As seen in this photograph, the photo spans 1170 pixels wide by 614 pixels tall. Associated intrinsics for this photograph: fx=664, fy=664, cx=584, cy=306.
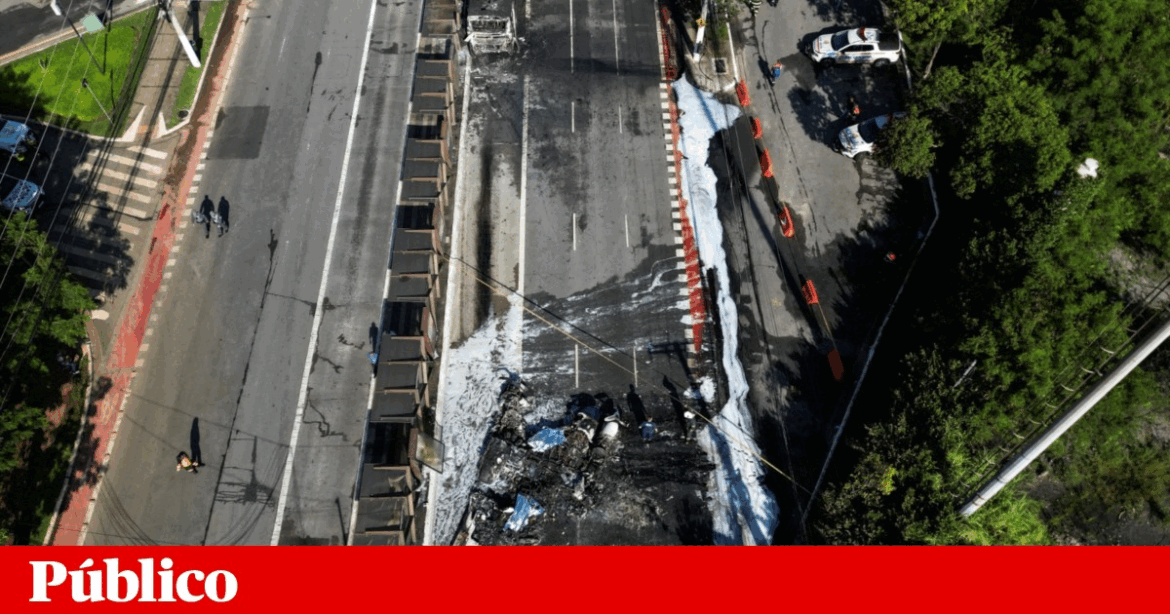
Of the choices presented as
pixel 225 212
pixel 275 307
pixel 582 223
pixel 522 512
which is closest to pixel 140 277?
pixel 225 212

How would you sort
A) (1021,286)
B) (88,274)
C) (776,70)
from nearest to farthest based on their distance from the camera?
(1021,286) → (88,274) → (776,70)

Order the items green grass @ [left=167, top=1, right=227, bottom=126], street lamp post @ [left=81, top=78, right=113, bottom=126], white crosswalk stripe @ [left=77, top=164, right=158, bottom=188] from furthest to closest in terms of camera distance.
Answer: green grass @ [left=167, top=1, right=227, bottom=126], street lamp post @ [left=81, top=78, right=113, bottom=126], white crosswalk stripe @ [left=77, top=164, right=158, bottom=188]

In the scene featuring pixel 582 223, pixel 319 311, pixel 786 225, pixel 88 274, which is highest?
pixel 582 223

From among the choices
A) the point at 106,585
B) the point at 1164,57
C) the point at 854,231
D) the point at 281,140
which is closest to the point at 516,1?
the point at 281,140

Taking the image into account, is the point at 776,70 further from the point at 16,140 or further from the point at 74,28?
the point at 16,140

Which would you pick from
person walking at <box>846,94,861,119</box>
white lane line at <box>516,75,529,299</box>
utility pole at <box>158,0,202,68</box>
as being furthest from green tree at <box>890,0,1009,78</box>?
utility pole at <box>158,0,202,68</box>

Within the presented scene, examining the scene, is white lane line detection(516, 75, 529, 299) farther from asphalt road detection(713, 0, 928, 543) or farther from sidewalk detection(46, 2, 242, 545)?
sidewalk detection(46, 2, 242, 545)

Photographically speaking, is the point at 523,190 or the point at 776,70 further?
the point at 776,70
